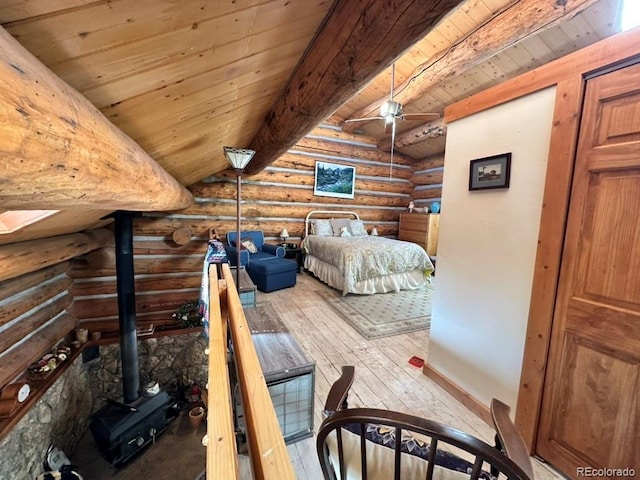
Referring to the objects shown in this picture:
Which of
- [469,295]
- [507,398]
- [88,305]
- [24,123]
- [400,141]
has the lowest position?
[88,305]

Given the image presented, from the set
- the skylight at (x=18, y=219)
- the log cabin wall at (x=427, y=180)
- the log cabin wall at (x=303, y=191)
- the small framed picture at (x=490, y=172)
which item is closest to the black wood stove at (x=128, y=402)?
the log cabin wall at (x=303, y=191)

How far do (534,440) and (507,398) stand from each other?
8.6 inches

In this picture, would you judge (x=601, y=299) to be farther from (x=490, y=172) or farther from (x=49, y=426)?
(x=49, y=426)

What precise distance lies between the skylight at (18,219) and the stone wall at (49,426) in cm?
188

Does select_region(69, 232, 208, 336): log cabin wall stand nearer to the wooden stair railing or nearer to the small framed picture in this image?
the wooden stair railing

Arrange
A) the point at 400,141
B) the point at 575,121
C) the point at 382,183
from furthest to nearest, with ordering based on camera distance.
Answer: the point at 382,183 → the point at 400,141 → the point at 575,121

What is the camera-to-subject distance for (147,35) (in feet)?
2.23

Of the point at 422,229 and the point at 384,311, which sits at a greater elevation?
the point at 422,229

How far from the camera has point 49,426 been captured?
2654 mm

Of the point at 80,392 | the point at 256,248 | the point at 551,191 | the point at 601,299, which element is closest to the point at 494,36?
the point at 551,191

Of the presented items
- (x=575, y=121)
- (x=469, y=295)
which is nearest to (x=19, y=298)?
(x=469, y=295)

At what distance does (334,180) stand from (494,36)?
3.57m

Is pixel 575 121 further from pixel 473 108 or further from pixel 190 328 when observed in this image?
pixel 190 328

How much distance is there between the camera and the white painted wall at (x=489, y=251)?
154cm
